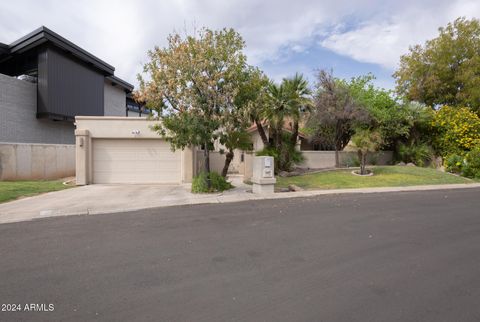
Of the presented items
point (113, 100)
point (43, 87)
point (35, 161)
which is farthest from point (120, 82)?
point (35, 161)

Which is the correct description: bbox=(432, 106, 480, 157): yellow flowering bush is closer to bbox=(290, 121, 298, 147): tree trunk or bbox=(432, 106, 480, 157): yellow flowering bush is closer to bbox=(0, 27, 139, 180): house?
bbox=(290, 121, 298, 147): tree trunk

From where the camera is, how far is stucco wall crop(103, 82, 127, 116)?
25953mm

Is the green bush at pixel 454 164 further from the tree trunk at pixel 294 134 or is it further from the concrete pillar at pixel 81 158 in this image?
the concrete pillar at pixel 81 158

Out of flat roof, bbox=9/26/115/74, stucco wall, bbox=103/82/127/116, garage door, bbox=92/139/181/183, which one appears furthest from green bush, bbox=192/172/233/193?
stucco wall, bbox=103/82/127/116

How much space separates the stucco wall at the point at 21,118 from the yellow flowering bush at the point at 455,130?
30.1m

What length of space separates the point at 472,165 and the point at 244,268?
19.0m

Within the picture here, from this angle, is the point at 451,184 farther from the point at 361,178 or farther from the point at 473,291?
the point at 473,291

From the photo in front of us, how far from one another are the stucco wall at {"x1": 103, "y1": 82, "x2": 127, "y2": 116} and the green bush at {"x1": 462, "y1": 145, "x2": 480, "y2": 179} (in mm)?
28819

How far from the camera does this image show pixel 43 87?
62.3 ft

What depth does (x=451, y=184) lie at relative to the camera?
14188mm

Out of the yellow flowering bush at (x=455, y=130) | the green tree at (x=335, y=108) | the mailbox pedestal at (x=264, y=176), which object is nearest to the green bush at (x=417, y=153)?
the yellow flowering bush at (x=455, y=130)

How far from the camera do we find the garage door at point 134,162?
14.7m

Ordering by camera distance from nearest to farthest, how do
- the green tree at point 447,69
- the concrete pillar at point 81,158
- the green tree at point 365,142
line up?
1. the concrete pillar at point 81,158
2. the green tree at point 365,142
3. the green tree at point 447,69

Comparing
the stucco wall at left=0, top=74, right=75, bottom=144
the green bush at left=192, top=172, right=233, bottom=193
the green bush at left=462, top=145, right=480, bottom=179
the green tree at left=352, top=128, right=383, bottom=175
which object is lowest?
the green bush at left=192, top=172, right=233, bottom=193
